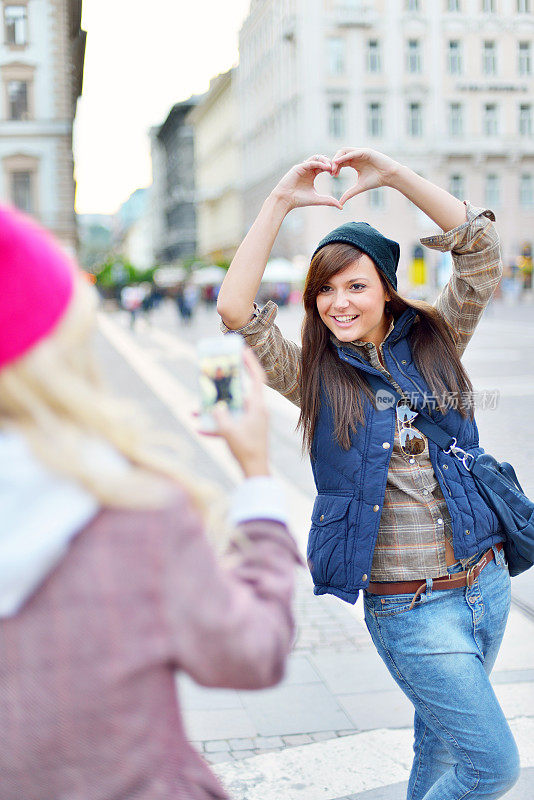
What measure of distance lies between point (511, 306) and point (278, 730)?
3527 centimetres

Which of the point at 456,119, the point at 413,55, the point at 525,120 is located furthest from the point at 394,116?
the point at 525,120

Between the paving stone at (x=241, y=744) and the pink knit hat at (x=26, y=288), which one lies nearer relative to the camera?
the pink knit hat at (x=26, y=288)

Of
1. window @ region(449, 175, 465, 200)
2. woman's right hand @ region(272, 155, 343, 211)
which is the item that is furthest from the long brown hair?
window @ region(449, 175, 465, 200)

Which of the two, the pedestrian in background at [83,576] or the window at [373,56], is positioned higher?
the window at [373,56]

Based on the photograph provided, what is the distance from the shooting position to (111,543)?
1.17m

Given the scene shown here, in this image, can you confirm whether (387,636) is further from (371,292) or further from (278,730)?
(278,730)

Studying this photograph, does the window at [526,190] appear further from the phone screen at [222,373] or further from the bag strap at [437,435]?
the phone screen at [222,373]

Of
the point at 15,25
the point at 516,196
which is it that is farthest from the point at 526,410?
the point at 516,196

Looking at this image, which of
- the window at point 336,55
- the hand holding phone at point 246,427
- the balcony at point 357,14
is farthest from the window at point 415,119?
the hand holding phone at point 246,427

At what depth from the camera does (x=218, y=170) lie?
82.8 metres

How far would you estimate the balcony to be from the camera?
155 feet

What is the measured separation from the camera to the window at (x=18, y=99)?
41.1 metres

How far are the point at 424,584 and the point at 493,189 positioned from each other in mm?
51910

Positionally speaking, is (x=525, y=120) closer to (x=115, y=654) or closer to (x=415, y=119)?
(x=415, y=119)
